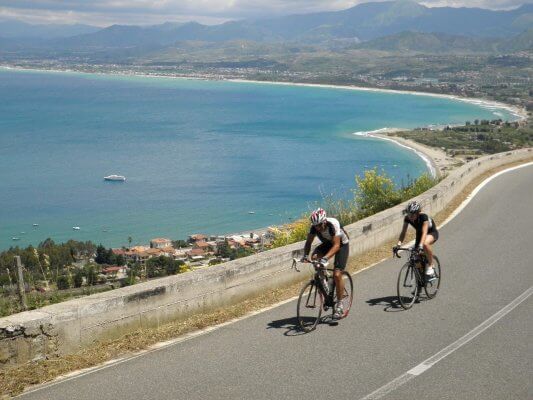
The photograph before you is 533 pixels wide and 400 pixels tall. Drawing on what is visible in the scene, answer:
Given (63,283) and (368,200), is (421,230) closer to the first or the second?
(63,283)

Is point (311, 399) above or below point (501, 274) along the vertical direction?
above

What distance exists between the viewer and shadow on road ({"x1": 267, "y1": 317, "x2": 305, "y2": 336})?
24.1 ft

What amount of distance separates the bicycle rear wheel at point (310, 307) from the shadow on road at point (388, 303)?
1.04 metres

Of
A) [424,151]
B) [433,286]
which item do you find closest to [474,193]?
[433,286]

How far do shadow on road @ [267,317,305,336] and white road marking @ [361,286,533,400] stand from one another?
1.47m

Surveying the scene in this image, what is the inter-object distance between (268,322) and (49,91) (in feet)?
663

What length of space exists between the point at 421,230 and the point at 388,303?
41.6 inches

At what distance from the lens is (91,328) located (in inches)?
258

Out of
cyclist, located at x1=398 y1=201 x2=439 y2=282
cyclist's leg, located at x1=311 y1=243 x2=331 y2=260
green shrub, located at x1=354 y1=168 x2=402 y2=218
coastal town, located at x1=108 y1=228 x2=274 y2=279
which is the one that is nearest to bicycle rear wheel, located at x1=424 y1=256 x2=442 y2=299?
cyclist, located at x1=398 y1=201 x2=439 y2=282

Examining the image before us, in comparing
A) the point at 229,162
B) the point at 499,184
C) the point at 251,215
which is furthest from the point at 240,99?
the point at 499,184

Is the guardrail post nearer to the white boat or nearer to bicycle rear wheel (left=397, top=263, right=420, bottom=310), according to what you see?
bicycle rear wheel (left=397, top=263, right=420, bottom=310)

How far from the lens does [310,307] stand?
768 centimetres

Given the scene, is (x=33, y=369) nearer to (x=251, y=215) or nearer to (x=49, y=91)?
(x=251, y=215)

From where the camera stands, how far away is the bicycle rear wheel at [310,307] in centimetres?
742
